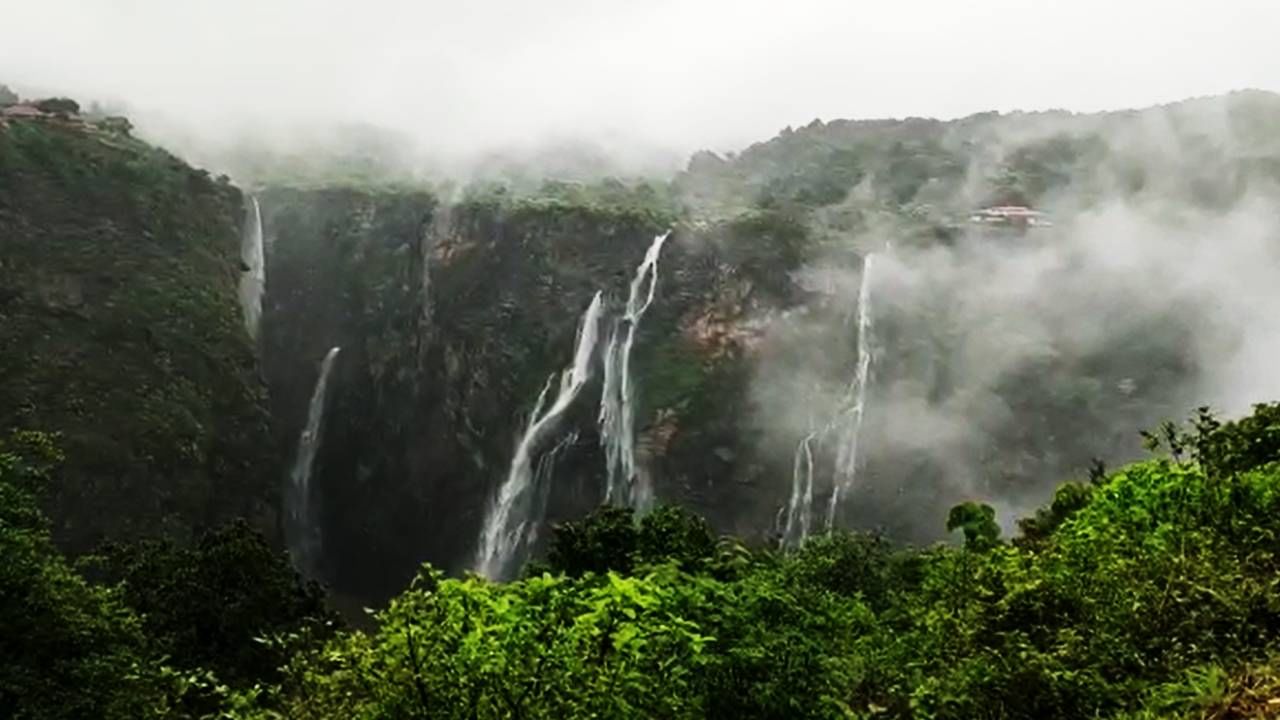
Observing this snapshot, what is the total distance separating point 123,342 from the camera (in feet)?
145

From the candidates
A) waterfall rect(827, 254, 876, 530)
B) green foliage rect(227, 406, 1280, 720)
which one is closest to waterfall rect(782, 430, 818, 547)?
waterfall rect(827, 254, 876, 530)

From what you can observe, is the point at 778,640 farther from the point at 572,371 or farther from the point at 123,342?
the point at 572,371

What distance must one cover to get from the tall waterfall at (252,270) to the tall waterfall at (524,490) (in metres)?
16.1

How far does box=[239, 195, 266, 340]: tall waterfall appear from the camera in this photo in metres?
59.2

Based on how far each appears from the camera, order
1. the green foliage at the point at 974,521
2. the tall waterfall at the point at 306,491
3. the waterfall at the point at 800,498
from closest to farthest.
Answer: the green foliage at the point at 974,521 → the waterfall at the point at 800,498 → the tall waterfall at the point at 306,491

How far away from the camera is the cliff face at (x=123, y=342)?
40344 mm

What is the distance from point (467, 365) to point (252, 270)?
1417 cm

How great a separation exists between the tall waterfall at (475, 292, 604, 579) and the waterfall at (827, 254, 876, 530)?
1291 cm

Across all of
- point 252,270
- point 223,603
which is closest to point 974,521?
point 223,603

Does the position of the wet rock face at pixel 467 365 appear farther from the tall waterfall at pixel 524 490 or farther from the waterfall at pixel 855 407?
the waterfall at pixel 855 407

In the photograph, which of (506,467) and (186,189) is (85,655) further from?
(186,189)

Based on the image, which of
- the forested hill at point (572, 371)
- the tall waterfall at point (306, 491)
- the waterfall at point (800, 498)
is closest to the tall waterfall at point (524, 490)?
the forested hill at point (572, 371)

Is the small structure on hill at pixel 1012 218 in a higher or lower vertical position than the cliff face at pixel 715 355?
higher

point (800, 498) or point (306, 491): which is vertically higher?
point (800, 498)
